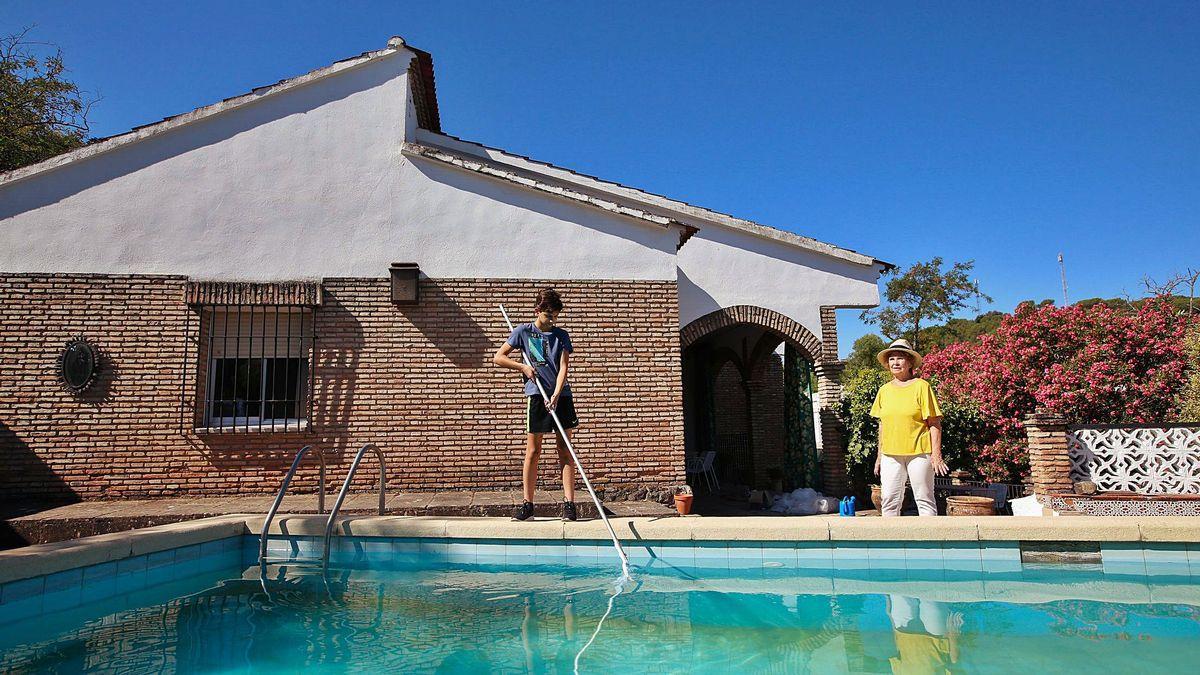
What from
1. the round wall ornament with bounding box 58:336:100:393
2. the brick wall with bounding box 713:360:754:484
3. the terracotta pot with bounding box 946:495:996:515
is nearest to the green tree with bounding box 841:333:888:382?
the brick wall with bounding box 713:360:754:484

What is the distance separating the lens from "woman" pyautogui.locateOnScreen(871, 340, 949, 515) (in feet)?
17.4

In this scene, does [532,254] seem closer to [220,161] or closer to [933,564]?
[220,161]

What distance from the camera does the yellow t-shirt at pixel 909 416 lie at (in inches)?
209

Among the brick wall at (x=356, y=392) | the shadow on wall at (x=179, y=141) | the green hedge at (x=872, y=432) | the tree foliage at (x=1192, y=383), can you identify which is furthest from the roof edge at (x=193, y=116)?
the tree foliage at (x=1192, y=383)

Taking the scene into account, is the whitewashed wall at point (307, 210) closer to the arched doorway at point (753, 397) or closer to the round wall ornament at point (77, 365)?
the round wall ornament at point (77, 365)

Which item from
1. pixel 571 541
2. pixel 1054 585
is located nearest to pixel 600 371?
pixel 571 541

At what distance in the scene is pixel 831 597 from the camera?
377cm

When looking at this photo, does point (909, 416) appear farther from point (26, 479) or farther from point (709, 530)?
point (26, 479)

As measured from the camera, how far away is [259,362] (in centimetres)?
733

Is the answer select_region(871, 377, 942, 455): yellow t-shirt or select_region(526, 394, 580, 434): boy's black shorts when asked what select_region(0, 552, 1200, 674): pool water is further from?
select_region(871, 377, 942, 455): yellow t-shirt

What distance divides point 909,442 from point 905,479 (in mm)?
349

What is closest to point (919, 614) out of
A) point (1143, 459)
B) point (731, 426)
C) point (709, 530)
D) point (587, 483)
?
point (709, 530)

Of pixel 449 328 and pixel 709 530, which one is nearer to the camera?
pixel 709 530

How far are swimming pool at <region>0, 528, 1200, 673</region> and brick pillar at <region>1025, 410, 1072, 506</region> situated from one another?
2265 mm
